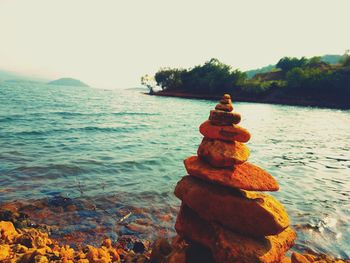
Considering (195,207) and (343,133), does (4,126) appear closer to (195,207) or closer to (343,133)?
(195,207)

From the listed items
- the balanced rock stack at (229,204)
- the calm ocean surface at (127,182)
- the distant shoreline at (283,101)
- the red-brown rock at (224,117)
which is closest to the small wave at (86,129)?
the calm ocean surface at (127,182)

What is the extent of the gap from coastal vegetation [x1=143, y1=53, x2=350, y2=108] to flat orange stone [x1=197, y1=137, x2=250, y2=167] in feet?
383

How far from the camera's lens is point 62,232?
Result: 959 centimetres

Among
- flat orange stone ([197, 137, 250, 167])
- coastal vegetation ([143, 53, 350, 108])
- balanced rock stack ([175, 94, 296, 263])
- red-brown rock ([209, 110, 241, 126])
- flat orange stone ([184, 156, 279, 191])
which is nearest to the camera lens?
balanced rock stack ([175, 94, 296, 263])

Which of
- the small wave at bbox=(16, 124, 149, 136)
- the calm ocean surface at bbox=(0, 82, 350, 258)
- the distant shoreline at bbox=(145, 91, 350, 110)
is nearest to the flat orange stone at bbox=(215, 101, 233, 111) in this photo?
the calm ocean surface at bbox=(0, 82, 350, 258)

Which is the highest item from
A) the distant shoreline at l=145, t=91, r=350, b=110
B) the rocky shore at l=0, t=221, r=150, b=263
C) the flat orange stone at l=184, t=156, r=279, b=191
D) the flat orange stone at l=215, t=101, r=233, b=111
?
the flat orange stone at l=215, t=101, r=233, b=111

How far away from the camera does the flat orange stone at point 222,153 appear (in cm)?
728

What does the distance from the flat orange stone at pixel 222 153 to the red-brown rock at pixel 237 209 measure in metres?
0.70

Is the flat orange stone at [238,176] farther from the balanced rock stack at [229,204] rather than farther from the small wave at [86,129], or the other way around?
the small wave at [86,129]

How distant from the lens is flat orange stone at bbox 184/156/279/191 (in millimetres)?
6961

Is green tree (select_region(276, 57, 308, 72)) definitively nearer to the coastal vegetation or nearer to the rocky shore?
the coastal vegetation

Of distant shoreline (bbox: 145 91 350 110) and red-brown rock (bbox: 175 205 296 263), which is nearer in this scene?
red-brown rock (bbox: 175 205 296 263)

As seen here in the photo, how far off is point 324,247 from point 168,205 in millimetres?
6349

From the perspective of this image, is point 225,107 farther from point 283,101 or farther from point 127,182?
point 283,101
